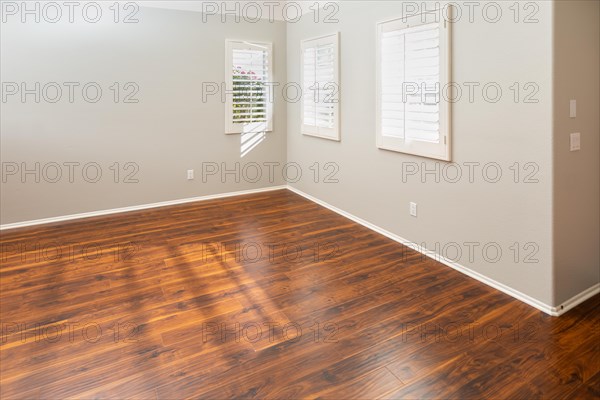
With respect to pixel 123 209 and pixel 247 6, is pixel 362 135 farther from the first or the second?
pixel 123 209

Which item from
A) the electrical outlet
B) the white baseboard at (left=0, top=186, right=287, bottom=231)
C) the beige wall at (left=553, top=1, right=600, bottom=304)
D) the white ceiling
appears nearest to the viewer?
the beige wall at (left=553, top=1, right=600, bottom=304)

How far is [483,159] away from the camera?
112 inches

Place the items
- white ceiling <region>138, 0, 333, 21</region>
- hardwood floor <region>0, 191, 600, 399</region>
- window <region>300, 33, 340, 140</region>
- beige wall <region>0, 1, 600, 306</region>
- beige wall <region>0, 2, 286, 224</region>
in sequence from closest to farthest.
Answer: hardwood floor <region>0, 191, 600, 399</region>, beige wall <region>0, 1, 600, 306</region>, beige wall <region>0, 2, 286, 224</region>, window <region>300, 33, 340, 140</region>, white ceiling <region>138, 0, 333, 21</region>

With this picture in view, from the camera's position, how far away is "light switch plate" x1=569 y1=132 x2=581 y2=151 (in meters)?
2.45

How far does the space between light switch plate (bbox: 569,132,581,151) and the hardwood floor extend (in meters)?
0.97

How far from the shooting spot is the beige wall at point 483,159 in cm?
247

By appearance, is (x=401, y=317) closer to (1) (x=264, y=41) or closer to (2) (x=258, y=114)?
(2) (x=258, y=114)

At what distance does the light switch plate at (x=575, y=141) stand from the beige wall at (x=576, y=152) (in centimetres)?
3

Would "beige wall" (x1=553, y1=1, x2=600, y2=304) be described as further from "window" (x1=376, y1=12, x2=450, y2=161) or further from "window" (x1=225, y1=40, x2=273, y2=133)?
"window" (x1=225, y1=40, x2=273, y2=133)

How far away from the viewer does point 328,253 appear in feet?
11.7

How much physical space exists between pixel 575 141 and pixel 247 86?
12.6ft

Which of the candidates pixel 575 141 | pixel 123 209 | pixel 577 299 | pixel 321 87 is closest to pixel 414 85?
pixel 575 141

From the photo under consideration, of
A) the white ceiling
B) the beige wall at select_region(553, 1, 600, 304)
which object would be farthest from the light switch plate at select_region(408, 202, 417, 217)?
the white ceiling

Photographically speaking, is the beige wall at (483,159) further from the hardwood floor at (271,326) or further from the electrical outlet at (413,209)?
the hardwood floor at (271,326)
